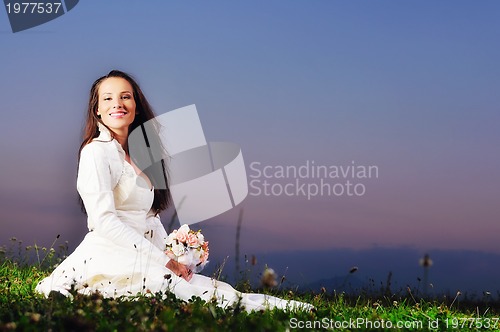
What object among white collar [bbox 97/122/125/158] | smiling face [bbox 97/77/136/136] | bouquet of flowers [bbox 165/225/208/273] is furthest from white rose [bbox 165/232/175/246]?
smiling face [bbox 97/77/136/136]

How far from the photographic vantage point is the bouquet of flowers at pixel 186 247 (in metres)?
7.38

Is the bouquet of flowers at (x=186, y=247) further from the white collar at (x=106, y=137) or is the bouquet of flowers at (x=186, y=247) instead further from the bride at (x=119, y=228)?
the white collar at (x=106, y=137)

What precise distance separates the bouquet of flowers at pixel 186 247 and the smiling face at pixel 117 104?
143cm

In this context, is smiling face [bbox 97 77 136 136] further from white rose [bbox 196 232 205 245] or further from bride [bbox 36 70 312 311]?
white rose [bbox 196 232 205 245]

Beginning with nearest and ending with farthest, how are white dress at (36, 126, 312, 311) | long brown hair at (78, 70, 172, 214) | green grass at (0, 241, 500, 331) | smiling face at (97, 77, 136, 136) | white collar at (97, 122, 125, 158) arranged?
1. green grass at (0, 241, 500, 331)
2. white dress at (36, 126, 312, 311)
3. white collar at (97, 122, 125, 158)
4. smiling face at (97, 77, 136, 136)
5. long brown hair at (78, 70, 172, 214)

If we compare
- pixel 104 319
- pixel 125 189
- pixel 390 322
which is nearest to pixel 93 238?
pixel 125 189

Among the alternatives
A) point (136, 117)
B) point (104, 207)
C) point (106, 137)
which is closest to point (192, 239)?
point (104, 207)

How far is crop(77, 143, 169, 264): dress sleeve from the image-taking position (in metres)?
7.18

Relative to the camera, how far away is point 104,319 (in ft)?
16.7

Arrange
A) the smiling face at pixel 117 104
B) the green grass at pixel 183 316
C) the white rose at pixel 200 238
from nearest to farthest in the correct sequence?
the green grass at pixel 183 316 → the white rose at pixel 200 238 → the smiling face at pixel 117 104

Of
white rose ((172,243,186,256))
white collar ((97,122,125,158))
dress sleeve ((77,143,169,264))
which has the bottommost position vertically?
white rose ((172,243,186,256))

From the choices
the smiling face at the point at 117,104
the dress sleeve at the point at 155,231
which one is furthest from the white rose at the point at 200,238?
the smiling face at the point at 117,104

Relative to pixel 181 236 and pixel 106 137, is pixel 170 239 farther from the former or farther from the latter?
pixel 106 137

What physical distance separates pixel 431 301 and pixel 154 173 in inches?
156
